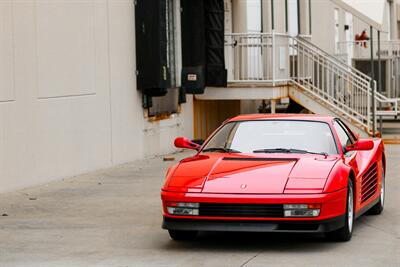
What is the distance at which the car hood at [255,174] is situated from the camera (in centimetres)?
911

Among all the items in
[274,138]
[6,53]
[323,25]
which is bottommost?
[274,138]

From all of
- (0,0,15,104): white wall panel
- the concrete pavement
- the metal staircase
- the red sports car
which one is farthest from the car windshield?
the metal staircase

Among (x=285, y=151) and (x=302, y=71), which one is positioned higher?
(x=302, y=71)

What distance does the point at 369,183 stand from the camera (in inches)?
431

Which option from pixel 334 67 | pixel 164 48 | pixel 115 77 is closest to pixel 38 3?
pixel 115 77

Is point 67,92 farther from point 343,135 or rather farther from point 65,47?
point 343,135

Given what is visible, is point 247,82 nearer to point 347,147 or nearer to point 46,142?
point 46,142

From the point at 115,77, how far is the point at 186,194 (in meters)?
9.02

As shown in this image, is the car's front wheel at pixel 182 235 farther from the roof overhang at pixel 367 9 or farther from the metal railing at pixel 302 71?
the roof overhang at pixel 367 9

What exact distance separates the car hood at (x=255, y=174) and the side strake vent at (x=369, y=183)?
2.64 feet

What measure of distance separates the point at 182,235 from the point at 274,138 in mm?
1519

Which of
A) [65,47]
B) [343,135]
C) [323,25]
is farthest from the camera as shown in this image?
[323,25]

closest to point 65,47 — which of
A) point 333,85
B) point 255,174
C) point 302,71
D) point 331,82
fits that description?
point 255,174

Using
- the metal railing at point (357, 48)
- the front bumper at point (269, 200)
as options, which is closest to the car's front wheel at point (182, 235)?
the front bumper at point (269, 200)
